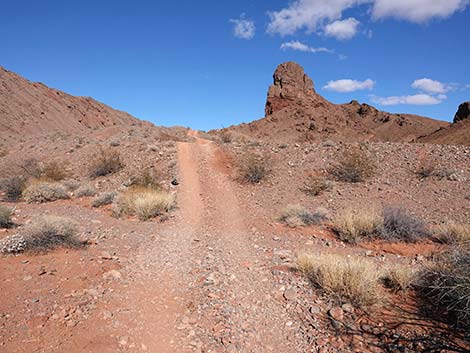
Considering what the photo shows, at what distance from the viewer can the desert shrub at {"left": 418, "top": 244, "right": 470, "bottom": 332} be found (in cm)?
350

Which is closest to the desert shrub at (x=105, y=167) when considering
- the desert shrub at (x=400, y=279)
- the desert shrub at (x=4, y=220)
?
the desert shrub at (x=4, y=220)

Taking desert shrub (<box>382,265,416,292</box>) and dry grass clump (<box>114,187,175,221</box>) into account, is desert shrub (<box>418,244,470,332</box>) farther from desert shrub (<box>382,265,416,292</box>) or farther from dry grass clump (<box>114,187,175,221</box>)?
dry grass clump (<box>114,187,175,221</box>)

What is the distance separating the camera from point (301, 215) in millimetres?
8688

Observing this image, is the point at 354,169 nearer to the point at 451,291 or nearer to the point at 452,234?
the point at 452,234

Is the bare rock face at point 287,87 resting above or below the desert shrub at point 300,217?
above

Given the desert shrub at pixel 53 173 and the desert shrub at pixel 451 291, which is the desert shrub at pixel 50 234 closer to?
the desert shrub at pixel 451 291

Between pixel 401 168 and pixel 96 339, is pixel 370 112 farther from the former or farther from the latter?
pixel 96 339

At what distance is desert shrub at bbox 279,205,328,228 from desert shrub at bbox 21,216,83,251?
4912 millimetres

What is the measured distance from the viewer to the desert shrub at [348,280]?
13.3ft

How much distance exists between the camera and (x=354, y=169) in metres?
12.2

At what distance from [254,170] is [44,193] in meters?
7.71

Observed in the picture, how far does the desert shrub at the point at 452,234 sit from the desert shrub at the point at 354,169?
16.5 ft

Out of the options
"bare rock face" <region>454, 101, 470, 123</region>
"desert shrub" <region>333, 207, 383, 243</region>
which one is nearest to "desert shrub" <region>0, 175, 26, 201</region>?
"desert shrub" <region>333, 207, 383, 243</region>

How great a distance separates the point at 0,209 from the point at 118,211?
107 inches
